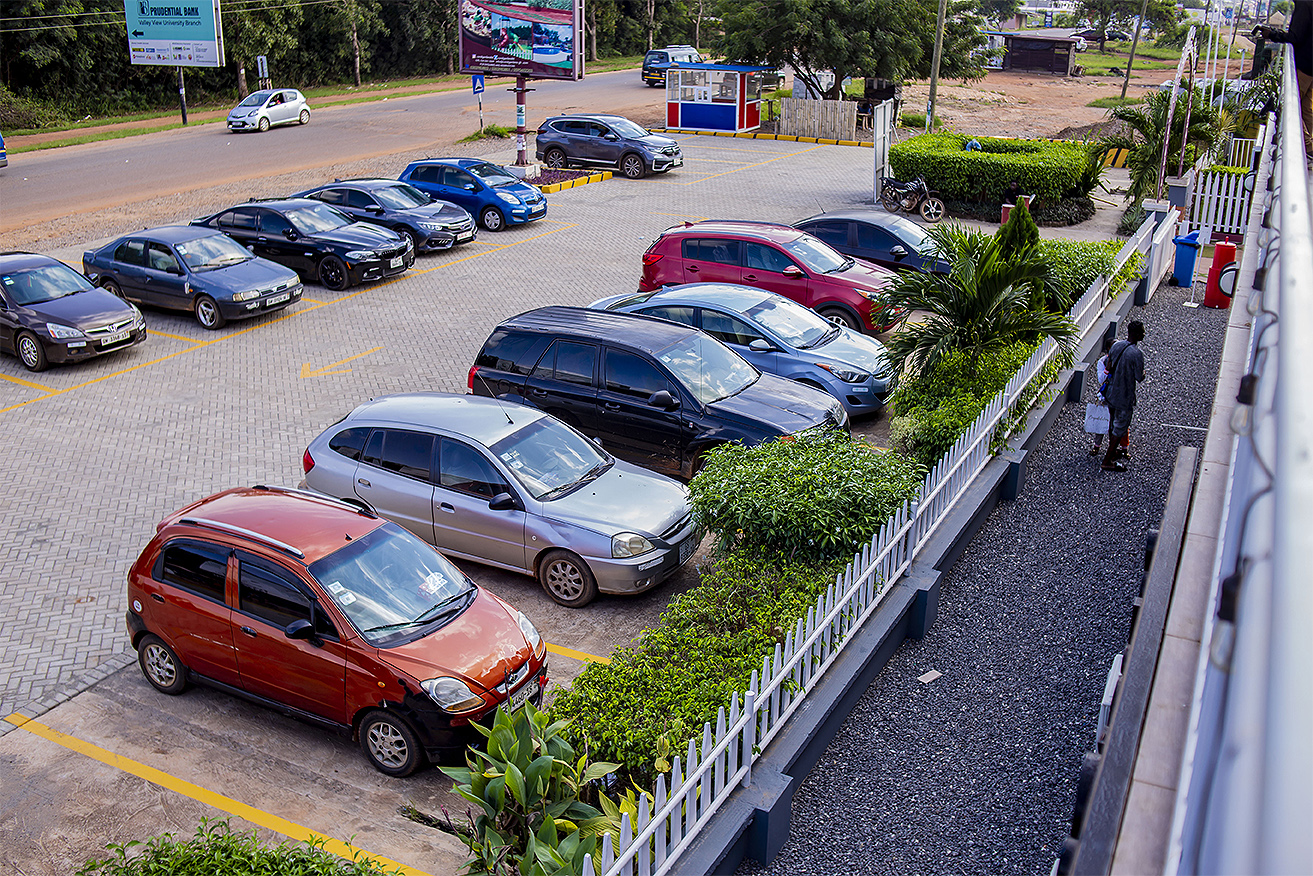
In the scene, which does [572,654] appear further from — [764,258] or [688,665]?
[764,258]

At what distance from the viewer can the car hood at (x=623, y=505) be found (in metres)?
9.20

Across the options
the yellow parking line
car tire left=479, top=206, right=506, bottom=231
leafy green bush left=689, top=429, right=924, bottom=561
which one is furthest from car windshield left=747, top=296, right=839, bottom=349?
car tire left=479, top=206, right=506, bottom=231

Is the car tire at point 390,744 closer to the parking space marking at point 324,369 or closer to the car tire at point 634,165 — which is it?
the parking space marking at point 324,369

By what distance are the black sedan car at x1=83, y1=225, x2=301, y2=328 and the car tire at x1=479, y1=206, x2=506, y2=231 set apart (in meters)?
6.76

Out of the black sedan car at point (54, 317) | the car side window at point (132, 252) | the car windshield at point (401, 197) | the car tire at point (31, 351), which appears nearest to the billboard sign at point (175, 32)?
the car windshield at point (401, 197)

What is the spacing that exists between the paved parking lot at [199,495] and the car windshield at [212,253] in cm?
105

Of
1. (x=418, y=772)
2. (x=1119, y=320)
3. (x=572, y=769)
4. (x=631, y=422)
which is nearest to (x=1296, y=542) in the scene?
(x=572, y=769)

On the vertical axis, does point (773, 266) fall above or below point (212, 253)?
above

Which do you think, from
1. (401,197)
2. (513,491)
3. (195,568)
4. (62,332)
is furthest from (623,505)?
(401,197)

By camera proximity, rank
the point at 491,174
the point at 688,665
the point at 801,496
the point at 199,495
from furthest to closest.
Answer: the point at 491,174 → the point at 199,495 → the point at 801,496 → the point at 688,665

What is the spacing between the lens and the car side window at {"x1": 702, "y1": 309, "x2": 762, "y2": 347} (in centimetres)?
1321

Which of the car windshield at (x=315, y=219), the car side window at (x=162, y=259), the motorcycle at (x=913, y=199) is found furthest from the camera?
the motorcycle at (x=913, y=199)

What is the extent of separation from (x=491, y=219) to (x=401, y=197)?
103 inches

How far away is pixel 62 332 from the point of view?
15.1 meters
